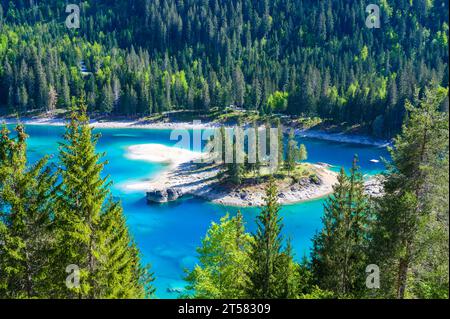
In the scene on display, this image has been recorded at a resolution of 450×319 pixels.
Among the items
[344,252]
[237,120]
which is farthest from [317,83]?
[344,252]

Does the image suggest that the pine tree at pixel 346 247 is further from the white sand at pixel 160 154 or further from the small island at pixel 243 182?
the white sand at pixel 160 154

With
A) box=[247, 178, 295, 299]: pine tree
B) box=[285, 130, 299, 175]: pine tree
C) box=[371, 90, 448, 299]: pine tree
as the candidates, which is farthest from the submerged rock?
box=[371, 90, 448, 299]: pine tree

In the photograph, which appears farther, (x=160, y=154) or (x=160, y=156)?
(x=160, y=154)

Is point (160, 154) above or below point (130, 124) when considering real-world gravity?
below

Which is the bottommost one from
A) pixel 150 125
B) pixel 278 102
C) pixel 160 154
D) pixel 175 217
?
pixel 175 217

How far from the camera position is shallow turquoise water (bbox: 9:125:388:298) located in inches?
2315

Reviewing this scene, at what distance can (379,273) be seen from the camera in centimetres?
2473

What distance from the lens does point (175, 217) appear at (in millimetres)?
74500

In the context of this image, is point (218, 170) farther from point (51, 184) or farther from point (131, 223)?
point (51, 184)

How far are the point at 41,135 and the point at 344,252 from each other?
12812 cm

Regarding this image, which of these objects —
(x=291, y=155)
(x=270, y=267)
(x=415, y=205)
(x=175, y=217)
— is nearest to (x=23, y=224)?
(x=270, y=267)

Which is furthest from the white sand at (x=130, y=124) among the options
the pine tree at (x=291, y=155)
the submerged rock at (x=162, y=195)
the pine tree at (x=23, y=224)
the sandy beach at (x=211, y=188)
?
the pine tree at (x=23, y=224)

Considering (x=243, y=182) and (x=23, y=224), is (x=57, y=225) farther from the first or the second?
(x=243, y=182)

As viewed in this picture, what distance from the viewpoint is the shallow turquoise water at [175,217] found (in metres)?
58.8
